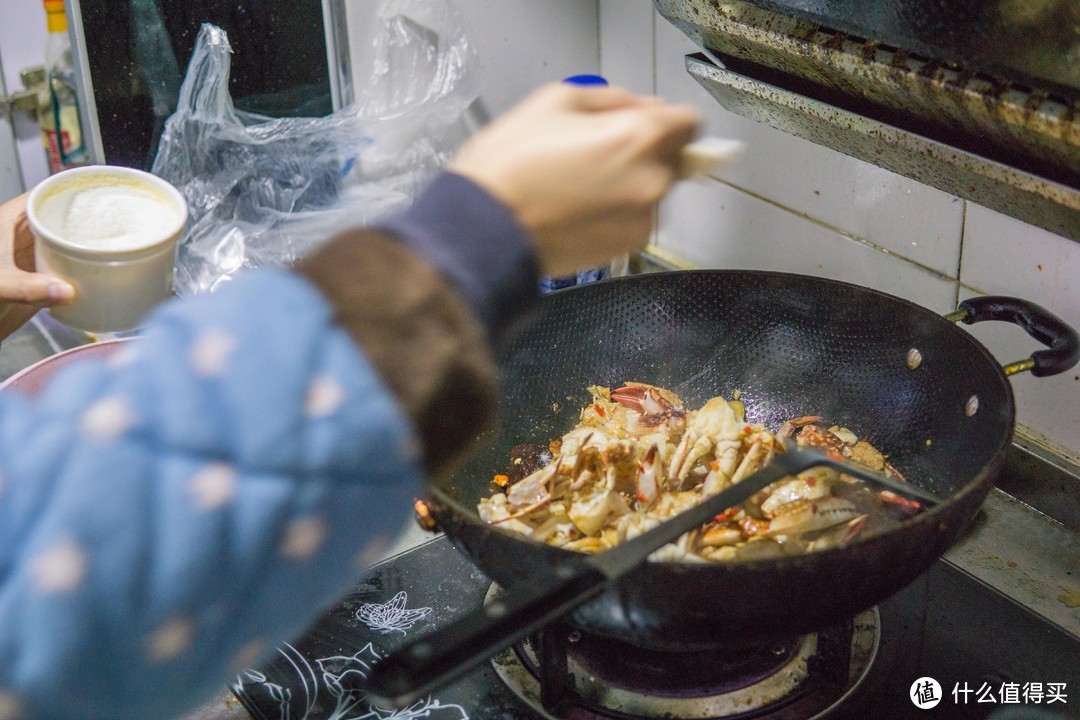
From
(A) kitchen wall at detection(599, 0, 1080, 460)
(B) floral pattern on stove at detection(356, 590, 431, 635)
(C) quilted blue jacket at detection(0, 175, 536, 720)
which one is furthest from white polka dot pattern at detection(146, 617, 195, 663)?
(A) kitchen wall at detection(599, 0, 1080, 460)

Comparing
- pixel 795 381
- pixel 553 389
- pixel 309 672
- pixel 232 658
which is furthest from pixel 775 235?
pixel 232 658

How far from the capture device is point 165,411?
15.9 inches

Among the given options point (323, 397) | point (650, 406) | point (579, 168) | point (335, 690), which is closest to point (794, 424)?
point (650, 406)

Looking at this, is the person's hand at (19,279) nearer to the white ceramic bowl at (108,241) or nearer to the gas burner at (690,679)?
the white ceramic bowl at (108,241)

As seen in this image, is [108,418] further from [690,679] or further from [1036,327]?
[1036,327]

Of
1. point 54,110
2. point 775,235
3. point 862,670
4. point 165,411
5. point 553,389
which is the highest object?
point 165,411

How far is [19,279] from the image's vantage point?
101 cm

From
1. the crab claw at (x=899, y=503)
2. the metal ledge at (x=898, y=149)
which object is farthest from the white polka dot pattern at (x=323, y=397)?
the crab claw at (x=899, y=503)

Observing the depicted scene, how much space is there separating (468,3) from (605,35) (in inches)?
9.9

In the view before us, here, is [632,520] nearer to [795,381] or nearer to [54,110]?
[795,381]

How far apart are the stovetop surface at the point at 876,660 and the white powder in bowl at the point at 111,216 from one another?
18.5 inches

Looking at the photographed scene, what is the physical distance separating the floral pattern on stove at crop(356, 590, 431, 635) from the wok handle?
68cm

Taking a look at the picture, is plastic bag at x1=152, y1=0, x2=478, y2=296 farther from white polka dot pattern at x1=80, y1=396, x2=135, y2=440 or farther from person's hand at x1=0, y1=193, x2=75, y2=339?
white polka dot pattern at x1=80, y1=396, x2=135, y2=440

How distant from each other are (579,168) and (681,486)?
66 cm
